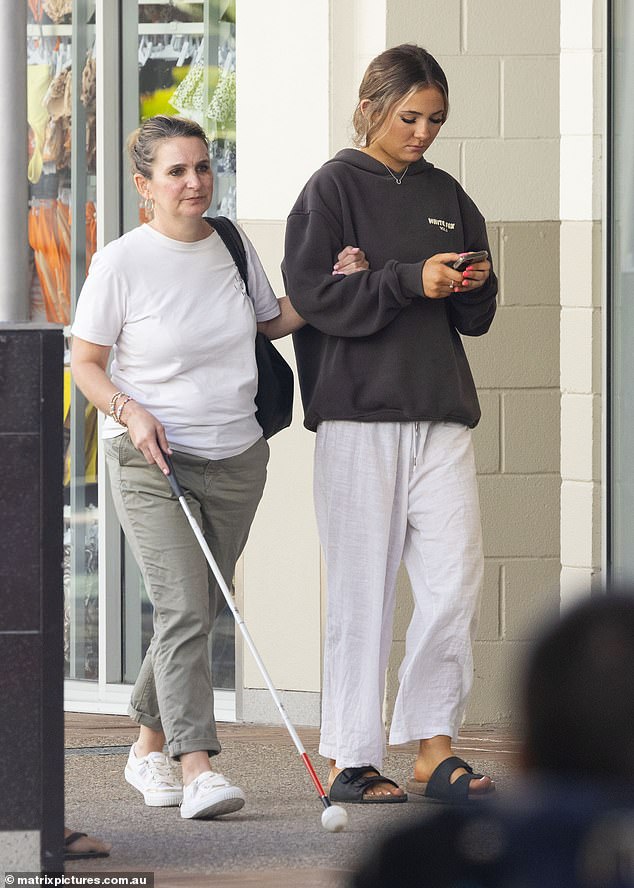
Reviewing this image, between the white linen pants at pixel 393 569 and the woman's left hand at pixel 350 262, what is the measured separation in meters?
0.44

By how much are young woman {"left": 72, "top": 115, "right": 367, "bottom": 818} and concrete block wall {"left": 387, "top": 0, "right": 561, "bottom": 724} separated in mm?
1386

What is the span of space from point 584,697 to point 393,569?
3361 mm

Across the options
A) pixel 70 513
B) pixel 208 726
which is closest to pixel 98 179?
pixel 70 513

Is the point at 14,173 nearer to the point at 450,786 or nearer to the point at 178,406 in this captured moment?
the point at 178,406

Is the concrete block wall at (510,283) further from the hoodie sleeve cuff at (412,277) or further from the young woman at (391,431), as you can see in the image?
the hoodie sleeve cuff at (412,277)

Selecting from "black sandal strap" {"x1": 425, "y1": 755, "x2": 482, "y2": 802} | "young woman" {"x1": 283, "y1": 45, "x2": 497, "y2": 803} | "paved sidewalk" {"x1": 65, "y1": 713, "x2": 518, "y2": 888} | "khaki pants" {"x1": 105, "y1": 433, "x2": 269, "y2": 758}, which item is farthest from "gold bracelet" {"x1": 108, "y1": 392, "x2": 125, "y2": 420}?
"black sandal strap" {"x1": 425, "y1": 755, "x2": 482, "y2": 802}

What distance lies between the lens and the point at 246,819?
4.44m

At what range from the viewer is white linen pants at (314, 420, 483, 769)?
4578 mm

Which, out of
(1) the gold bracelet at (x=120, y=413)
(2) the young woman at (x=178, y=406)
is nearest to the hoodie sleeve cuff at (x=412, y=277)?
(2) the young woman at (x=178, y=406)

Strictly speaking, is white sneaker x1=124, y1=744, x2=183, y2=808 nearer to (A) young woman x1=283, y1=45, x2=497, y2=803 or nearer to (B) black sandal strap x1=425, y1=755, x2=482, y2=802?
(A) young woman x1=283, y1=45, x2=497, y2=803

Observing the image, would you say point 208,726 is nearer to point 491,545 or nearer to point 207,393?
point 207,393

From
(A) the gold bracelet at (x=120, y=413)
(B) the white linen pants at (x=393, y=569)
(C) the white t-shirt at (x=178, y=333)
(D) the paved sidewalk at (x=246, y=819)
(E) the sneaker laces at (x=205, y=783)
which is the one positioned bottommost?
(D) the paved sidewalk at (x=246, y=819)

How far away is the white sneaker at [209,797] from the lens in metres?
4.30

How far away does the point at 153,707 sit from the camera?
4578 mm
